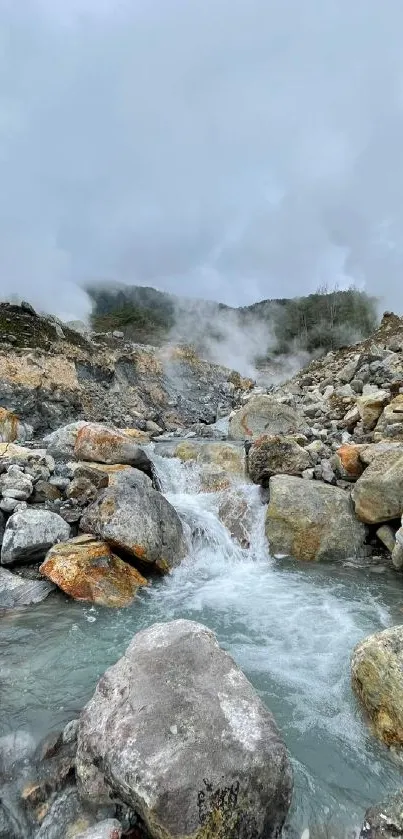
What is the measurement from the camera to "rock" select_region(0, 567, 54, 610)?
23.2ft

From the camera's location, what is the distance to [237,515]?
10.8 meters

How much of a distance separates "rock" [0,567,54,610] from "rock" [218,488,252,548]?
14.6 feet

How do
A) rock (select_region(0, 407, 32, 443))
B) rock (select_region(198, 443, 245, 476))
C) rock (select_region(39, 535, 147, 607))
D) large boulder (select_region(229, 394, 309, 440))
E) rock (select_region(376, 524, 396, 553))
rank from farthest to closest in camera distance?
large boulder (select_region(229, 394, 309, 440))
rock (select_region(0, 407, 32, 443))
rock (select_region(198, 443, 245, 476))
rock (select_region(376, 524, 396, 553))
rock (select_region(39, 535, 147, 607))

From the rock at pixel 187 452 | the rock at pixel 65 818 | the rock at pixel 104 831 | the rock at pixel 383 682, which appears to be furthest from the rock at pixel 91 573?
the rock at pixel 187 452

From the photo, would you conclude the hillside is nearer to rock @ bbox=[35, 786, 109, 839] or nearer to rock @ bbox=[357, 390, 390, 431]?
rock @ bbox=[357, 390, 390, 431]

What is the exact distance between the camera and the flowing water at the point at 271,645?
3.96 meters

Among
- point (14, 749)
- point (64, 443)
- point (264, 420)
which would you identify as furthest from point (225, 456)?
point (14, 749)

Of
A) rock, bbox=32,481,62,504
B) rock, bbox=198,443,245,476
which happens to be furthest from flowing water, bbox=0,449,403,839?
rock, bbox=198,443,245,476

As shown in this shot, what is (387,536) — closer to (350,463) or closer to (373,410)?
(350,463)

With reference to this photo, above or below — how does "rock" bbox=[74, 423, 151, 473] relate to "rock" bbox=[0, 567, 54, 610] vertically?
above

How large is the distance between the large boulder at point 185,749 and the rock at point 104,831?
0.15 metres

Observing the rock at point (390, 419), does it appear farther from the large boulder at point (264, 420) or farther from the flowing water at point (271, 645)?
the flowing water at point (271, 645)

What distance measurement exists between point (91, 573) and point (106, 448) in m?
4.28

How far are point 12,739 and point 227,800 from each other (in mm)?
2341
